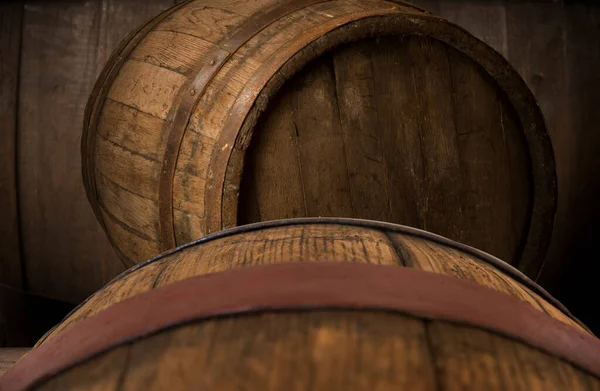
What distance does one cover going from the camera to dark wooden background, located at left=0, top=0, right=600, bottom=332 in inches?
110

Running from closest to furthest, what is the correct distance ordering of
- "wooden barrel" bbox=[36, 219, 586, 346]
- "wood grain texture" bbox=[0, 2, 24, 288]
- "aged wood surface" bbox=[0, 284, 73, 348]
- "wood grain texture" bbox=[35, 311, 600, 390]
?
"wood grain texture" bbox=[35, 311, 600, 390], "wooden barrel" bbox=[36, 219, 586, 346], "aged wood surface" bbox=[0, 284, 73, 348], "wood grain texture" bbox=[0, 2, 24, 288]

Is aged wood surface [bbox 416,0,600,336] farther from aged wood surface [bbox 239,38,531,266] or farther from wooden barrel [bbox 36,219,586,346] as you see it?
wooden barrel [bbox 36,219,586,346]

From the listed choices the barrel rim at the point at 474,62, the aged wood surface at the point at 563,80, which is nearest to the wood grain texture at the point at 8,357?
the barrel rim at the point at 474,62

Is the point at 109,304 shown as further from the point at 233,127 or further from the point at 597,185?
the point at 597,185

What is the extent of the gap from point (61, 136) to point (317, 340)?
236 cm

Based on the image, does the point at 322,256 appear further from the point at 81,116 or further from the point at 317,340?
Result: the point at 81,116

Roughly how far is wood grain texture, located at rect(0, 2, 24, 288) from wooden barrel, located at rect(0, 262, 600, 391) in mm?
2154

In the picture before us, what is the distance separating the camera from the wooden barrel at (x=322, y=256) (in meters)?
0.87

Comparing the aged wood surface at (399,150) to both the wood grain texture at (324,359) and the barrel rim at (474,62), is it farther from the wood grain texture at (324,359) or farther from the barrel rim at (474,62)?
the wood grain texture at (324,359)

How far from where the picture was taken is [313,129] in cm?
163

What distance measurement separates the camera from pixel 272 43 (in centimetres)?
158

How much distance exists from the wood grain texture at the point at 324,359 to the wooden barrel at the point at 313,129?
2.50ft

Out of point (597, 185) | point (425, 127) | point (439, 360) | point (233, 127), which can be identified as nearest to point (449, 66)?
point (425, 127)

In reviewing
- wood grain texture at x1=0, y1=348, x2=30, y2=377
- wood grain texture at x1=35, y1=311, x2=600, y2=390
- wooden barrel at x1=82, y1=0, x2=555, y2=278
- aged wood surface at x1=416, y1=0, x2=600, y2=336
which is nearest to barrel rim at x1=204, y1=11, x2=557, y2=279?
wooden barrel at x1=82, y1=0, x2=555, y2=278
